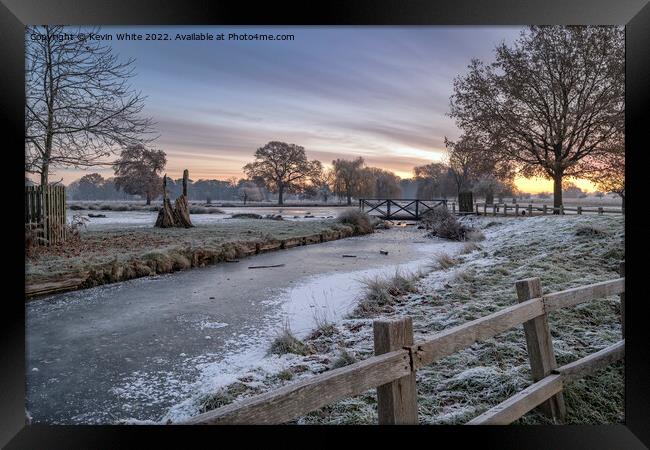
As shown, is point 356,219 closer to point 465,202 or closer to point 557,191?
point 465,202

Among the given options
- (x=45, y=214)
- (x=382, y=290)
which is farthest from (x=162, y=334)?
(x=382, y=290)

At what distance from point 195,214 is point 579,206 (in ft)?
13.5

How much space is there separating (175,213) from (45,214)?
1324 mm

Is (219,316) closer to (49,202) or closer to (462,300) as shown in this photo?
(49,202)

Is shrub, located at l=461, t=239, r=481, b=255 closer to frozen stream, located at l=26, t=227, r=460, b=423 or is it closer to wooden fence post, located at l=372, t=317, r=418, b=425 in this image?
frozen stream, located at l=26, t=227, r=460, b=423

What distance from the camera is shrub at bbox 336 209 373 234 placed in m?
5.89

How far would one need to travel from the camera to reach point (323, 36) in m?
3.46

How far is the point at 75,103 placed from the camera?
11.5 ft

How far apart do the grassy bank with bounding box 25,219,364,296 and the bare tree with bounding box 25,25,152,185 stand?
768 millimetres

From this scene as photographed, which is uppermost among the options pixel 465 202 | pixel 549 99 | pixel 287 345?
pixel 549 99

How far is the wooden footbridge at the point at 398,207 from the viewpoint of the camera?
18.2 ft

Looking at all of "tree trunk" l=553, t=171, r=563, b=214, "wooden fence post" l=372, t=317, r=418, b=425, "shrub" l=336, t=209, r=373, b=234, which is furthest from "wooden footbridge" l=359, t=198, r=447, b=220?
"wooden fence post" l=372, t=317, r=418, b=425

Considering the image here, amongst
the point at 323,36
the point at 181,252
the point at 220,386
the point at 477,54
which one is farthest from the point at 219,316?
the point at 477,54

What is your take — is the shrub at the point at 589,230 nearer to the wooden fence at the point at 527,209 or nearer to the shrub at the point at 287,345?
the wooden fence at the point at 527,209
